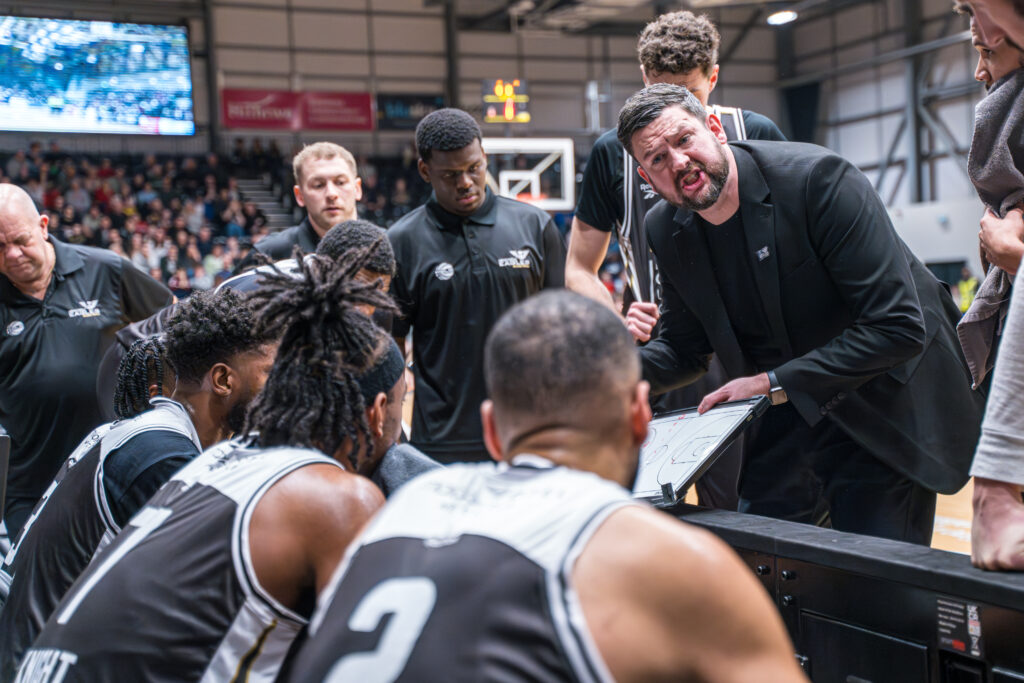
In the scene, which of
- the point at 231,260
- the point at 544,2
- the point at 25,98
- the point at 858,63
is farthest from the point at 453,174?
the point at 858,63

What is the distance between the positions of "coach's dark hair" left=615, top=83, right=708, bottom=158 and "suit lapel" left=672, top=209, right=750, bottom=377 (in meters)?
0.26

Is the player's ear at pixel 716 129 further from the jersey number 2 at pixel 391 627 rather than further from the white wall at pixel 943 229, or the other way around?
the white wall at pixel 943 229

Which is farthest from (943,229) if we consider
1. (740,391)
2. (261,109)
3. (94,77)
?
(740,391)

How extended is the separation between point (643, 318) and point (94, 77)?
1712 cm

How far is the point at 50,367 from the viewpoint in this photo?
4098 mm

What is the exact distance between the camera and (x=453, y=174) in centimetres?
357

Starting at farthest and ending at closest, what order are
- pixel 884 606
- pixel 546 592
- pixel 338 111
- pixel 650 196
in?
pixel 338 111
pixel 650 196
pixel 884 606
pixel 546 592

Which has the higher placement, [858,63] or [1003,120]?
[858,63]

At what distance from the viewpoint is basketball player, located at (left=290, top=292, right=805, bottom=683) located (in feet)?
3.59

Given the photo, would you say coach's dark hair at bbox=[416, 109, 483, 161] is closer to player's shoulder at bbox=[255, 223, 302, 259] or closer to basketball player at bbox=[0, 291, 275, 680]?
player's shoulder at bbox=[255, 223, 302, 259]

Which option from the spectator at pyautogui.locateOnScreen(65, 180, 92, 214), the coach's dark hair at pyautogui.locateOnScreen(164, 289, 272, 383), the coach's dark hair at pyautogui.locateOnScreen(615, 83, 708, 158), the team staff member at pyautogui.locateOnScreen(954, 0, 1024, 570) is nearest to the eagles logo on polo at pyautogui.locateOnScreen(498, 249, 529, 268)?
the coach's dark hair at pyautogui.locateOnScreen(615, 83, 708, 158)

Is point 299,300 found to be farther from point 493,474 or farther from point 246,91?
point 246,91

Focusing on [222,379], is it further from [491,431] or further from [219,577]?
[491,431]

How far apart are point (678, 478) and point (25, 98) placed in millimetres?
17443
